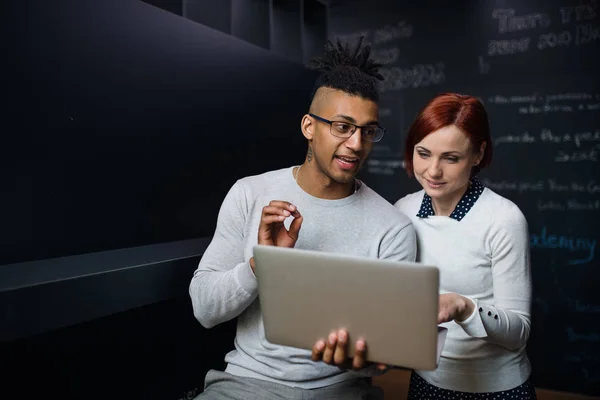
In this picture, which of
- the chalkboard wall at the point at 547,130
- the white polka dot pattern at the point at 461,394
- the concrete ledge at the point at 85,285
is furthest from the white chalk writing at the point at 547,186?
the concrete ledge at the point at 85,285

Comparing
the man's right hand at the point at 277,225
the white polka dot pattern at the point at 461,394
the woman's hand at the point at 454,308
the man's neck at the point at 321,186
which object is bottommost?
the white polka dot pattern at the point at 461,394

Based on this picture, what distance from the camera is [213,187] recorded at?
204 centimetres

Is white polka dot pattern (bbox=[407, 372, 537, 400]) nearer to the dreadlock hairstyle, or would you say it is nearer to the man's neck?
the man's neck

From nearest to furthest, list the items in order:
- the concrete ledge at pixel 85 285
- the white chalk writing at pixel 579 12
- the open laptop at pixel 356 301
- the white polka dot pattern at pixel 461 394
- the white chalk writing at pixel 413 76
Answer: the open laptop at pixel 356 301
the concrete ledge at pixel 85 285
the white polka dot pattern at pixel 461 394
the white chalk writing at pixel 579 12
the white chalk writing at pixel 413 76

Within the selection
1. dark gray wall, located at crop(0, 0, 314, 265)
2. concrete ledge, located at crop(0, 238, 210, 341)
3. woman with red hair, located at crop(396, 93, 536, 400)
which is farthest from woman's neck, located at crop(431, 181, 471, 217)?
dark gray wall, located at crop(0, 0, 314, 265)

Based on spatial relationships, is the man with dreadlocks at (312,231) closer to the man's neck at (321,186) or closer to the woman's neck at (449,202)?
the man's neck at (321,186)

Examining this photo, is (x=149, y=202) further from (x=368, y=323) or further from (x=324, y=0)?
(x=324, y=0)

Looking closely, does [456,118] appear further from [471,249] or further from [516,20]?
[516,20]

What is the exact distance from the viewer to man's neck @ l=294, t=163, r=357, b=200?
1521mm

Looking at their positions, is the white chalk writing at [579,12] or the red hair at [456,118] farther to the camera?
the white chalk writing at [579,12]

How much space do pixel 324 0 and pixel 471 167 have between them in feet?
6.59

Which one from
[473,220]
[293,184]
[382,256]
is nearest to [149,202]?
[293,184]

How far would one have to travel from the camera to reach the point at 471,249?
1.45 meters

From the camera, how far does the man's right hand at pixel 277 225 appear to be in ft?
4.04
